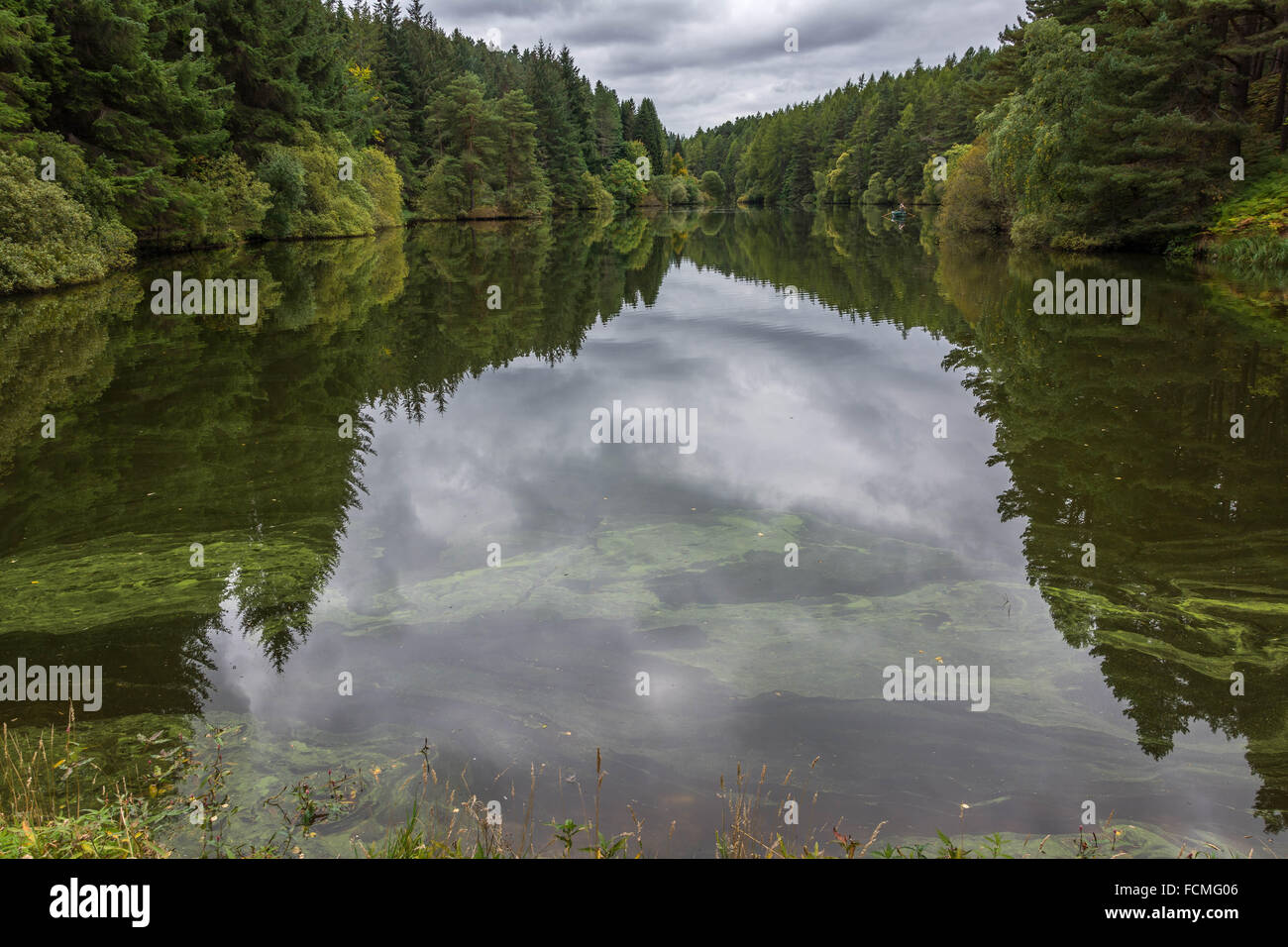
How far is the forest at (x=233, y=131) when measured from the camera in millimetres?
22656

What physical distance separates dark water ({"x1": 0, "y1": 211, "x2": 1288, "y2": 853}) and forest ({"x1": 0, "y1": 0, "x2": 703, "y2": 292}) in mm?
11053

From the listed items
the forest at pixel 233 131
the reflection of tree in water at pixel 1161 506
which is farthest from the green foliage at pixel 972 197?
the forest at pixel 233 131

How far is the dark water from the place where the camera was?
178 inches

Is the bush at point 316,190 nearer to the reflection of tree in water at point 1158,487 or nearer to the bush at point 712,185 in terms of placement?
the reflection of tree in water at point 1158,487

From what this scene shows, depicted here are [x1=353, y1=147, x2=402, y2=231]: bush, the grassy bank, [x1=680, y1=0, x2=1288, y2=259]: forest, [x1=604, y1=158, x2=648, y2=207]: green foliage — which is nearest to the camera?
the grassy bank

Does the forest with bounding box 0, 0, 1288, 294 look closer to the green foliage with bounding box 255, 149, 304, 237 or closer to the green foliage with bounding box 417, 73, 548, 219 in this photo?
the green foliage with bounding box 255, 149, 304, 237

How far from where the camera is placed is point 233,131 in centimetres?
3662

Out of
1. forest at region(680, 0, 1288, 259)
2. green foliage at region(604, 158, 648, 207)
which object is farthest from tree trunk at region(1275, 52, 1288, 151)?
green foliage at region(604, 158, 648, 207)

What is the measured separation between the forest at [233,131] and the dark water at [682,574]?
36.3 feet

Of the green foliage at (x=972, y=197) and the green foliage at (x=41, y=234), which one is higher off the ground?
the green foliage at (x=972, y=197)

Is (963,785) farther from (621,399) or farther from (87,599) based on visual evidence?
(621,399)

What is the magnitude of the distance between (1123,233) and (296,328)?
25798 mm

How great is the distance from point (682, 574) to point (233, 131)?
37.7 meters

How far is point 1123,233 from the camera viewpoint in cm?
2867
